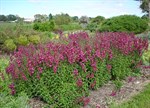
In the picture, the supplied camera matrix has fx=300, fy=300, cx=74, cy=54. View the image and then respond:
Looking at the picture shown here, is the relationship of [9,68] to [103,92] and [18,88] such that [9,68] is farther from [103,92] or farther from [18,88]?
[103,92]

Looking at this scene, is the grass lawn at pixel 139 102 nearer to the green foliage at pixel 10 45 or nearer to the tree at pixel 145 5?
the green foliage at pixel 10 45

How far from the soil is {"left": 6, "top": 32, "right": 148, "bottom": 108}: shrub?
0.15m

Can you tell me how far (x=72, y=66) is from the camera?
5.39 m

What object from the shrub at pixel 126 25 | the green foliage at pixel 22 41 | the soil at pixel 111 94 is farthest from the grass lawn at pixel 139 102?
the shrub at pixel 126 25

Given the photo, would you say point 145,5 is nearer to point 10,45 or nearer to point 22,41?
point 22,41

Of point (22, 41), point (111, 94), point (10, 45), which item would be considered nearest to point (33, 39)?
point (22, 41)

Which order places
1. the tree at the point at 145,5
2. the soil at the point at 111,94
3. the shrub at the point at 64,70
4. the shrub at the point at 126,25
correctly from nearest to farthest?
the shrub at the point at 64,70
the soil at the point at 111,94
the shrub at the point at 126,25
the tree at the point at 145,5

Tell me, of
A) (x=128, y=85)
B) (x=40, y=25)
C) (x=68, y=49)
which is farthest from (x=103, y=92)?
(x=40, y=25)

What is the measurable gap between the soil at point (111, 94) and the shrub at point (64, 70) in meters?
0.15

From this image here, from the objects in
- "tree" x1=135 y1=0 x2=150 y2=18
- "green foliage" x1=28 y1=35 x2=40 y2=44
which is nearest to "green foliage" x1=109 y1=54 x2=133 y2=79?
"green foliage" x1=28 y1=35 x2=40 y2=44

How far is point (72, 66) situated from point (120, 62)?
1756 mm

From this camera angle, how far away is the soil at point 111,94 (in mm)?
5570

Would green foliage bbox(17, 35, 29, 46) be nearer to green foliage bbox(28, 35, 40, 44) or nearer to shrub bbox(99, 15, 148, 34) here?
green foliage bbox(28, 35, 40, 44)

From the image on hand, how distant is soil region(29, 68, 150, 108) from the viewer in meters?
5.57
